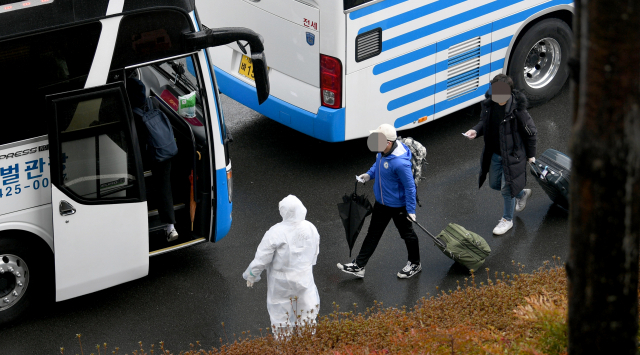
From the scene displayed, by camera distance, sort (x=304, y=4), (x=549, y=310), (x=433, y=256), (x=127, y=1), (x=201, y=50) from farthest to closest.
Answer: (x=304, y=4) < (x=433, y=256) < (x=201, y=50) < (x=127, y=1) < (x=549, y=310)

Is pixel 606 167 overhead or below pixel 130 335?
overhead

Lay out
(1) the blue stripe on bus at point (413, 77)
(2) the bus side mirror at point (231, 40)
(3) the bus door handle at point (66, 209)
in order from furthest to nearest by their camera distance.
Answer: (1) the blue stripe on bus at point (413, 77)
(2) the bus side mirror at point (231, 40)
(3) the bus door handle at point (66, 209)

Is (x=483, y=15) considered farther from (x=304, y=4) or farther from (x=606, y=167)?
(x=606, y=167)

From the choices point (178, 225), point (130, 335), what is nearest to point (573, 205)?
point (130, 335)

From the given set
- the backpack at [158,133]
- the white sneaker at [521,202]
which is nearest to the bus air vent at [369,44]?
the white sneaker at [521,202]

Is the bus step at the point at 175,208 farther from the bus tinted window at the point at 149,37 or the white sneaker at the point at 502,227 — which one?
the white sneaker at the point at 502,227

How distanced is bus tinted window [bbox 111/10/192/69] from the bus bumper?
2.54m

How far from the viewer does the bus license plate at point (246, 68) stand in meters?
8.89

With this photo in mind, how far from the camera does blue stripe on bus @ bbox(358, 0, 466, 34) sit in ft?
26.0

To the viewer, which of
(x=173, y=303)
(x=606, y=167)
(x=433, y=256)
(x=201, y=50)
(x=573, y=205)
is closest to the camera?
(x=606, y=167)

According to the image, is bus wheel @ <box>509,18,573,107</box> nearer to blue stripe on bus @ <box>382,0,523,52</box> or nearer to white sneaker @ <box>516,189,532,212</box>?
blue stripe on bus @ <box>382,0,523,52</box>

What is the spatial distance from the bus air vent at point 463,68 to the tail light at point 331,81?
159 centimetres

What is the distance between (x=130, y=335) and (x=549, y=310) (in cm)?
366

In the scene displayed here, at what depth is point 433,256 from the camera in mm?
7137
